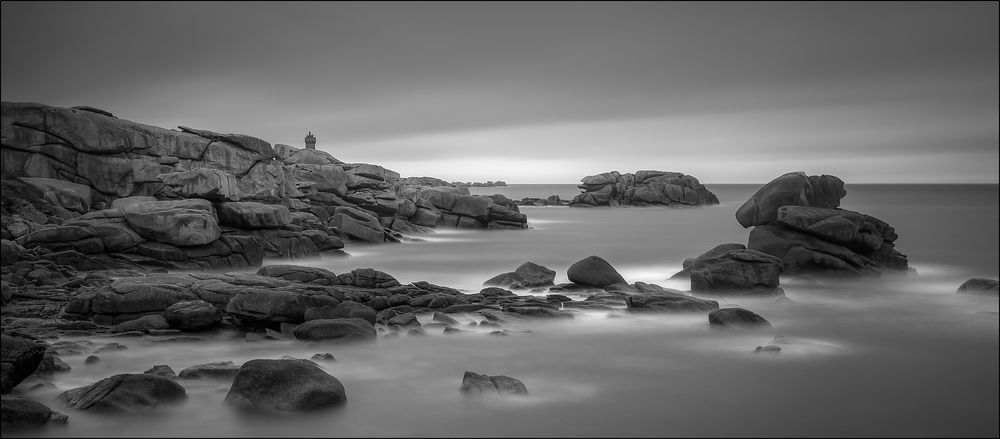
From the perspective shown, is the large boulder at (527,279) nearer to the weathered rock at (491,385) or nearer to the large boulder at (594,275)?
the large boulder at (594,275)

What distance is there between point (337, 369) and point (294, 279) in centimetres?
696

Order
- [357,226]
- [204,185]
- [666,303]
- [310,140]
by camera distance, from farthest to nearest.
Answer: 1. [310,140]
2. [357,226]
3. [204,185]
4. [666,303]

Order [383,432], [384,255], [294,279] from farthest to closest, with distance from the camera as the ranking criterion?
1. [384,255]
2. [294,279]
3. [383,432]

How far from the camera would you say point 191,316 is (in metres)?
12.8

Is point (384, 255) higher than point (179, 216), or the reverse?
point (179, 216)

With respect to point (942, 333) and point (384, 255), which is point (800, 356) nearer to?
point (942, 333)

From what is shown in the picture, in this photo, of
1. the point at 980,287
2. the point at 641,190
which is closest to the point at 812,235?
the point at 980,287

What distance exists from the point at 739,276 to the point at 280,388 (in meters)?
13.9

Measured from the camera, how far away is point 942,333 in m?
12.3

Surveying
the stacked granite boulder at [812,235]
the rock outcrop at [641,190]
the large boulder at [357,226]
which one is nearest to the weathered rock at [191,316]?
the stacked granite boulder at [812,235]

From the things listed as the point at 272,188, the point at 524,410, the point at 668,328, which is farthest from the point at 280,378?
the point at 272,188

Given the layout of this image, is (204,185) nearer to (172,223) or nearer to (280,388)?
(172,223)

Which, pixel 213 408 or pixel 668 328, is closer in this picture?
pixel 213 408

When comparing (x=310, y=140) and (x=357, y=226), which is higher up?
(x=310, y=140)
